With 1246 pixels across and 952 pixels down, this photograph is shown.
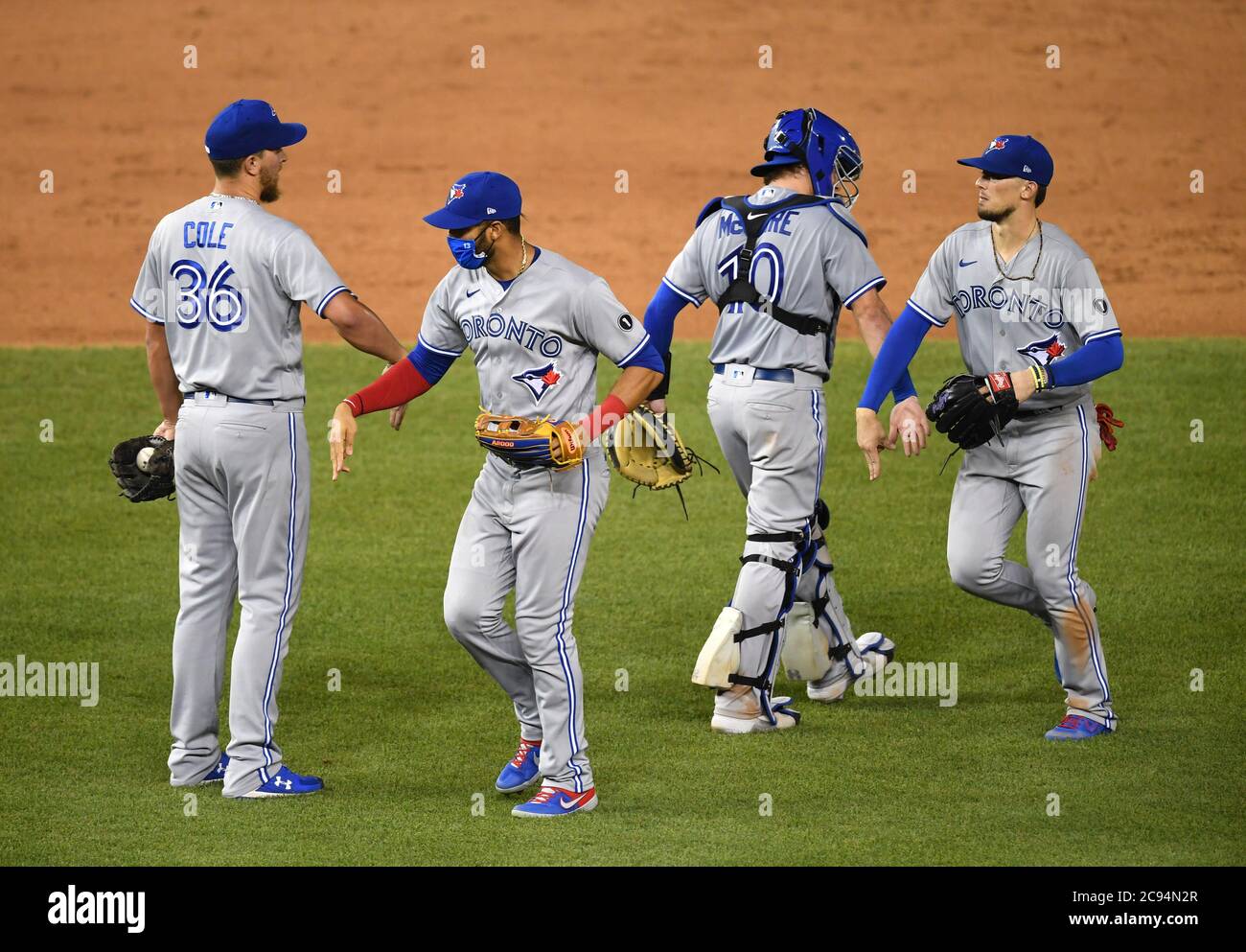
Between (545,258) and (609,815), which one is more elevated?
(545,258)

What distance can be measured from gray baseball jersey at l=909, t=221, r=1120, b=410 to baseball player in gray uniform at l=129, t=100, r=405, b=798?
6.83ft

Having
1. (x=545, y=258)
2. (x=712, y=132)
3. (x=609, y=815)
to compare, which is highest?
(x=712, y=132)

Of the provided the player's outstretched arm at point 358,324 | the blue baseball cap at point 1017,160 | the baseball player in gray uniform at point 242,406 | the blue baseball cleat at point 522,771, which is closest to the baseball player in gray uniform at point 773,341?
the blue baseball cap at point 1017,160

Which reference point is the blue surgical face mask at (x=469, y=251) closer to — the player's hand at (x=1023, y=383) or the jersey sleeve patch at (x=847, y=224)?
the jersey sleeve patch at (x=847, y=224)

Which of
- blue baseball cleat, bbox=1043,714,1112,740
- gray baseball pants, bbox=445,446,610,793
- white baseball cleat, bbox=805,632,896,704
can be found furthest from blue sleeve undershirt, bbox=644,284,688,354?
blue baseball cleat, bbox=1043,714,1112,740

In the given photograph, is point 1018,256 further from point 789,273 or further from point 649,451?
point 649,451

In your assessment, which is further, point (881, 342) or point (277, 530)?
point (881, 342)

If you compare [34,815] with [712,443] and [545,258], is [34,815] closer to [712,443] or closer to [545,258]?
[545,258]

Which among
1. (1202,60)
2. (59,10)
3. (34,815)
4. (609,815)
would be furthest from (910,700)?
(59,10)

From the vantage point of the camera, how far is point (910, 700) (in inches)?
273

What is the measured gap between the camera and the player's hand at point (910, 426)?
6.07 metres

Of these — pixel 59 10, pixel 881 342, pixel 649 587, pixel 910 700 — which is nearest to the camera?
pixel 881 342

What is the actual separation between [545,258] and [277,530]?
126 centimetres

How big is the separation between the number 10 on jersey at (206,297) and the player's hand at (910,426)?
2.27 m
